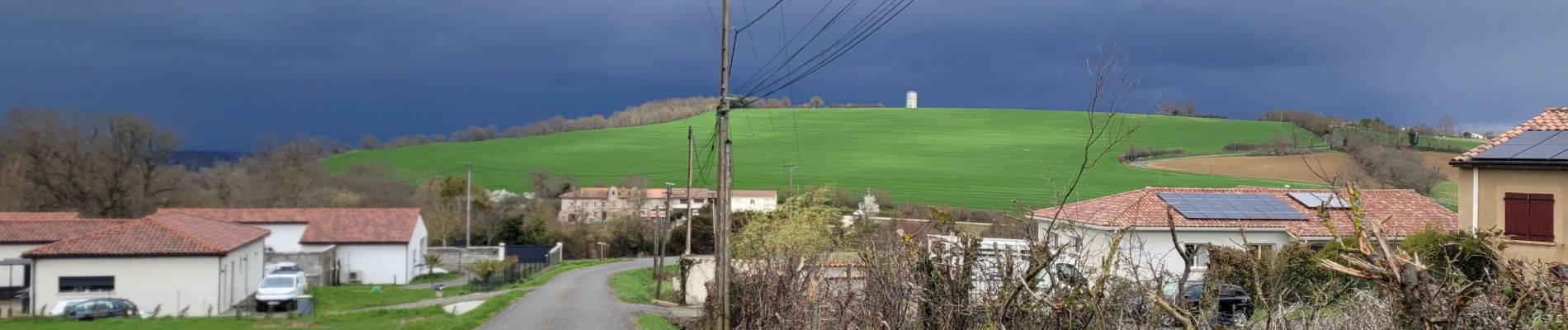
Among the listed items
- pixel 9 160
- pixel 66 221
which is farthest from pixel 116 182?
pixel 66 221

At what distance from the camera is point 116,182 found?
6031 centimetres

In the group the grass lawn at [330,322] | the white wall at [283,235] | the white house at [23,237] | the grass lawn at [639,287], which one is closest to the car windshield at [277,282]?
the grass lawn at [330,322]

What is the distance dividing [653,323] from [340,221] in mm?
31068

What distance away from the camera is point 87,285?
1199 inches

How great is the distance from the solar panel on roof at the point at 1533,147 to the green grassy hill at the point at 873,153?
32.3 feet

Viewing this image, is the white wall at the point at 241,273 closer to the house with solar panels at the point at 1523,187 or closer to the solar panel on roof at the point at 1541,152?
the house with solar panels at the point at 1523,187

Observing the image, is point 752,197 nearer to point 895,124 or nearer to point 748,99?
point 895,124

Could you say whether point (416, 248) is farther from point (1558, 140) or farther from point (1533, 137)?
point (1558, 140)

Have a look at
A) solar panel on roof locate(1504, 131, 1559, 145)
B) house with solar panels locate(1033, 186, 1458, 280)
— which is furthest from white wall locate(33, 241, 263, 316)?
solar panel on roof locate(1504, 131, 1559, 145)

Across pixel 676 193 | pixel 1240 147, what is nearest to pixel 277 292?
pixel 1240 147

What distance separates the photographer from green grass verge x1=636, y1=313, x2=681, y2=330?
74.2 ft

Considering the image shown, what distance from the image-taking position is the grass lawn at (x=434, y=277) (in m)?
46.9

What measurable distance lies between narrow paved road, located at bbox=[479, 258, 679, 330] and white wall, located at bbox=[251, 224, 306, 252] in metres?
17.9

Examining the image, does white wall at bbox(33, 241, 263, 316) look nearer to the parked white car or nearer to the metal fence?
the parked white car
